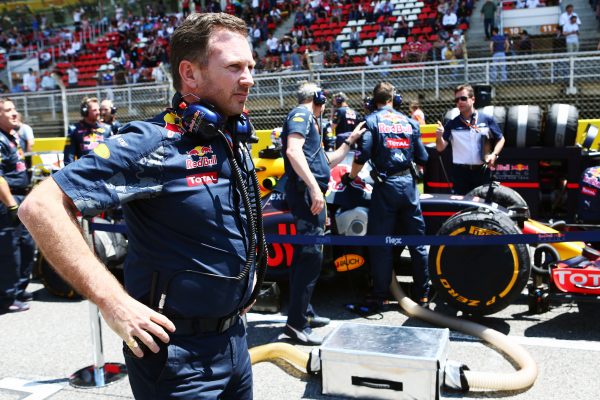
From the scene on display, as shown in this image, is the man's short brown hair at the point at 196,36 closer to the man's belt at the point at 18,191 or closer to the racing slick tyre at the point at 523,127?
the man's belt at the point at 18,191

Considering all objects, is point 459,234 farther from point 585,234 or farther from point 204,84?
point 204,84

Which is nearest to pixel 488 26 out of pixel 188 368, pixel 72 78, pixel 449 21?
pixel 449 21

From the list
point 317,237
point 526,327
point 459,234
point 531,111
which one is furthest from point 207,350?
point 531,111

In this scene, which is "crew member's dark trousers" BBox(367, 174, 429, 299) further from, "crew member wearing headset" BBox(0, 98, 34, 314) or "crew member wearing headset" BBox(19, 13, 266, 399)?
"crew member wearing headset" BBox(0, 98, 34, 314)

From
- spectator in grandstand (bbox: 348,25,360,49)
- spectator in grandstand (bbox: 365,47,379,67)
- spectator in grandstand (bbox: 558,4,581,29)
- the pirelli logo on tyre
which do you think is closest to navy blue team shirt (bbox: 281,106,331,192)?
the pirelli logo on tyre

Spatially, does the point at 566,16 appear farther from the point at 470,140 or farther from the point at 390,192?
the point at 390,192

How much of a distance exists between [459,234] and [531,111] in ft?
12.5

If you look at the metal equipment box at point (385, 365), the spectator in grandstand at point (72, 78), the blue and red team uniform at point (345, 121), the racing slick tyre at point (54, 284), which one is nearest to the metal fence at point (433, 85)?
the blue and red team uniform at point (345, 121)

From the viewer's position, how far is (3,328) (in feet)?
17.9

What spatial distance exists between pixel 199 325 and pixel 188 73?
0.83 m

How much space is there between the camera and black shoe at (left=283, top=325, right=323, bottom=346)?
15.1 ft

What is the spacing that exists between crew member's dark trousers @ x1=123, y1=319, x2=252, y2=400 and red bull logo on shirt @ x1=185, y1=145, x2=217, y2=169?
0.55 meters

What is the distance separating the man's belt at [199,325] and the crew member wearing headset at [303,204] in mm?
2487

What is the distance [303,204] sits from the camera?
464cm
